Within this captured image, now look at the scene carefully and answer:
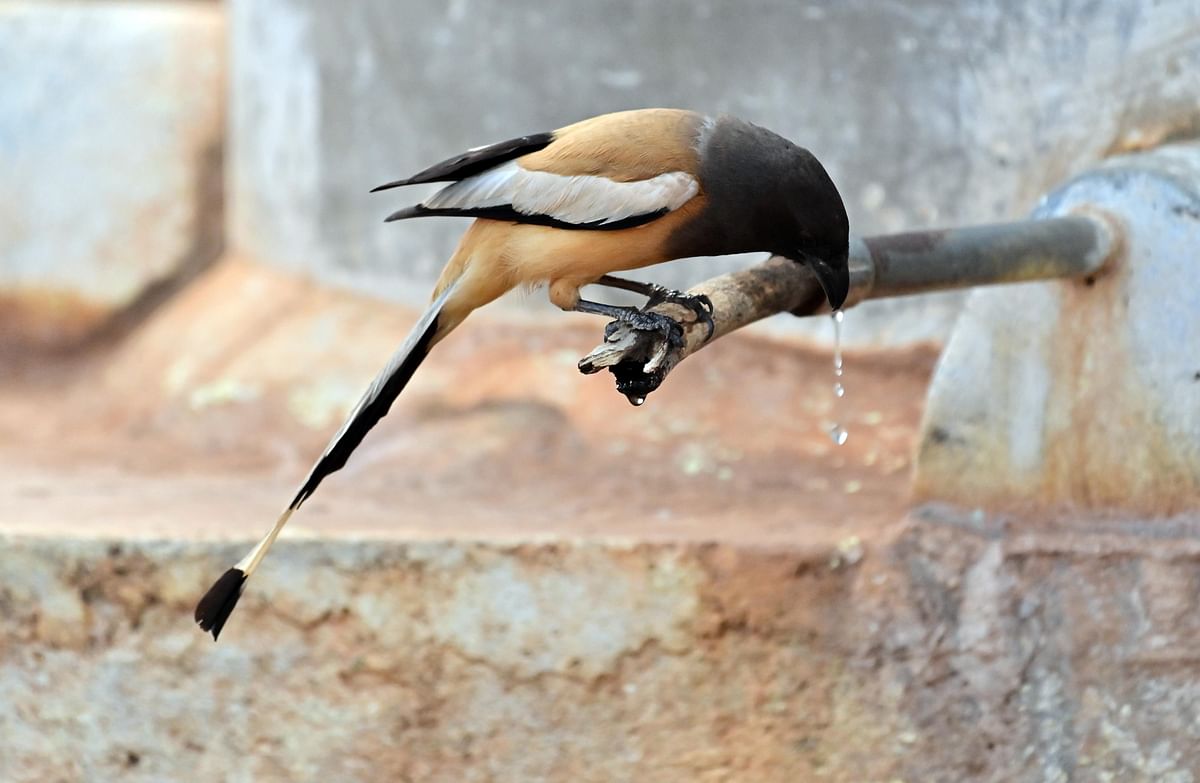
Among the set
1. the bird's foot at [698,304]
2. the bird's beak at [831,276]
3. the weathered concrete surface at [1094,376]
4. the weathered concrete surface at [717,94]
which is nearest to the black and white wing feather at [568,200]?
the bird's foot at [698,304]

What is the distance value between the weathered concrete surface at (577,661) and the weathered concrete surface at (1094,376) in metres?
0.11

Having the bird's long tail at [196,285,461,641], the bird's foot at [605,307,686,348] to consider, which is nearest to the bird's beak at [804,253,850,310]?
the bird's foot at [605,307,686,348]

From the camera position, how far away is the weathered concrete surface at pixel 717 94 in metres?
3.77

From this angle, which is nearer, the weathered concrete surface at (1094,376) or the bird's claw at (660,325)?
the bird's claw at (660,325)

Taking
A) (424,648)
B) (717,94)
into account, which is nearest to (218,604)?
(424,648)

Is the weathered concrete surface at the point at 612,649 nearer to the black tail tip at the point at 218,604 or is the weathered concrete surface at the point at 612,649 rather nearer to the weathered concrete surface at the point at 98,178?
the black tail tip at the point at 218,604

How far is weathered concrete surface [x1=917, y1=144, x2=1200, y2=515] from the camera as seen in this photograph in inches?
115

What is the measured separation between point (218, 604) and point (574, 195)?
93cm

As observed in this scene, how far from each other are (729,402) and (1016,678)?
1.58m

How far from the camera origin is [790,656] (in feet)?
10.2

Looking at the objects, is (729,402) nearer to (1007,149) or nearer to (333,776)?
(1007,149)

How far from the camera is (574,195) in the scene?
97.3 inches

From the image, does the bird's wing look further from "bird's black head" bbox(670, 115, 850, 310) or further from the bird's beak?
the bird's beak

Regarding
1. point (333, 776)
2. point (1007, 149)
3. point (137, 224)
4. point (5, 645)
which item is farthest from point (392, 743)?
point (137, 224)
